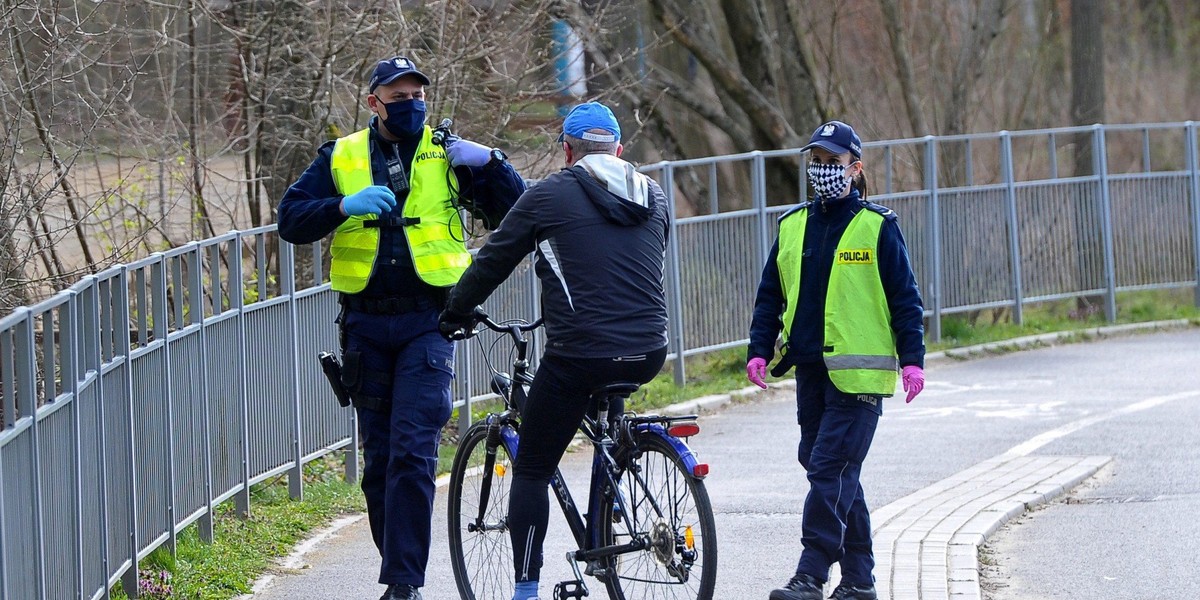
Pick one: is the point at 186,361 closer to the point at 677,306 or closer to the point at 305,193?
the point at 305,193

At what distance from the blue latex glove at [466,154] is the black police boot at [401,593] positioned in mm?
1511

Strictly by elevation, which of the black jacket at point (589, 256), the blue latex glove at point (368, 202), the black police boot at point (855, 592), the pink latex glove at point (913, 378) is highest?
the blue latex glove at point (368, 202)

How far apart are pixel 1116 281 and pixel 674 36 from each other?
16.6 ft

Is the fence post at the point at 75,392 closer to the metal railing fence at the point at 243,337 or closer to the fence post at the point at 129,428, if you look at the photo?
the metal railing fence at the point at 243,337

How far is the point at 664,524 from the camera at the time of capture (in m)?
5.56

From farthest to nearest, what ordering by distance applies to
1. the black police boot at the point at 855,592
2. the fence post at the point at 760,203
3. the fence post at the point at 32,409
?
1. the fence post at the point at 760,203
2. the black police boot at the point at 855,592
3. the fence post at the point at 32,409

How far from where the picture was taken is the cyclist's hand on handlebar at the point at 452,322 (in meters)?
5.78

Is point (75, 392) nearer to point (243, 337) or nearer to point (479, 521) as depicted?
point (479, 521)

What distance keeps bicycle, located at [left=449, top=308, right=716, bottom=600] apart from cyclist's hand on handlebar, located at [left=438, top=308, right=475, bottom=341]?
0.05 meters

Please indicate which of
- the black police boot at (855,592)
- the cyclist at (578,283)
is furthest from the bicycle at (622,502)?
the black police boot at (855,592)

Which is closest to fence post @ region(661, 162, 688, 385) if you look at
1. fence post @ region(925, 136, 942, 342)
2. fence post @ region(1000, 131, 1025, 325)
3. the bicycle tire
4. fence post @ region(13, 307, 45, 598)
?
fence post @ region(925, 136, 942, 342)

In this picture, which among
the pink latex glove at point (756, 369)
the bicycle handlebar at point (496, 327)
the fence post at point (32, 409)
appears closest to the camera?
the fence post at point (32, 409)

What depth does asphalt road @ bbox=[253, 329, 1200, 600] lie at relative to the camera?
7121 mm

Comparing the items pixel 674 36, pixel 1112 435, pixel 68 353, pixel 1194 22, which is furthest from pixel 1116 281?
pixel 1194 22
